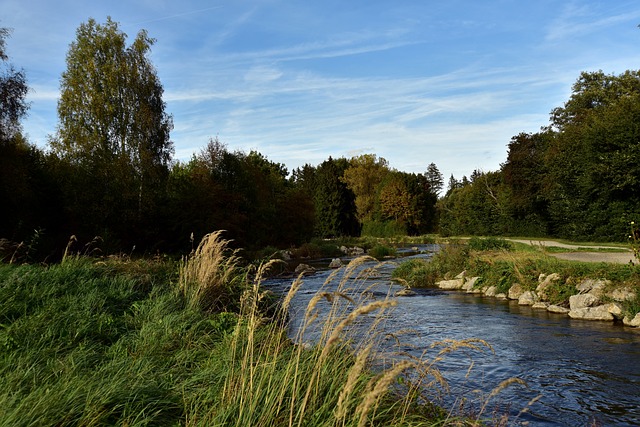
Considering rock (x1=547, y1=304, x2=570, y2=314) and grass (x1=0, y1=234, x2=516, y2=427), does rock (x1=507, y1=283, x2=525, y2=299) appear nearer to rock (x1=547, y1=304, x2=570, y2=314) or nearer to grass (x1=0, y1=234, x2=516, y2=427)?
rock (x1=547, y1=304, x2=570, y2=314)

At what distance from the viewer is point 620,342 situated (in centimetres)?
821

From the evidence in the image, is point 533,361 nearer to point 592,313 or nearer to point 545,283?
point 592,313

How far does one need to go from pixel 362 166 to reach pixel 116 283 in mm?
54012

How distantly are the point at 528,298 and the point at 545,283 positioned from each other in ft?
2.03

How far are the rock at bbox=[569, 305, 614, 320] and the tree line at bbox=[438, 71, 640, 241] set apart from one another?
11.2 metres

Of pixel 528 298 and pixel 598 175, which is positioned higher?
pixel 598 175

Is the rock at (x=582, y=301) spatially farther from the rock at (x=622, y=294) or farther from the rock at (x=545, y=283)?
the rock at (x=545, y=283)

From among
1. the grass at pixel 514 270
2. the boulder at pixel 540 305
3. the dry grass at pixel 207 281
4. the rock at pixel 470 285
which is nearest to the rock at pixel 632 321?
the grass at pixel 514 270

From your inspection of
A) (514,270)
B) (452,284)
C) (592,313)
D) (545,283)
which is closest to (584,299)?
(592,313)

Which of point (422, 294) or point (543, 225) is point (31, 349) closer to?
point (422, 294)

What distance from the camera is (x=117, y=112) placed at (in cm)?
2644

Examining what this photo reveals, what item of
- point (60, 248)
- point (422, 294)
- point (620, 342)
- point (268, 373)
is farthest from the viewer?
point (60, 248)

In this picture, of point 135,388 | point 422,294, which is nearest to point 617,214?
point 422,294

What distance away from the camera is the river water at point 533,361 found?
5180 mm
